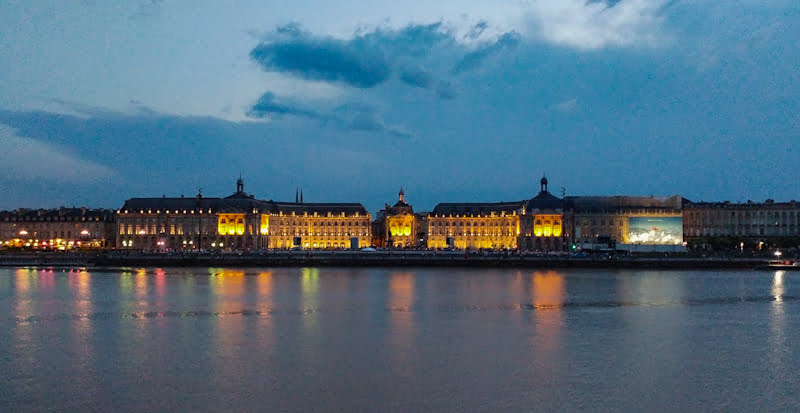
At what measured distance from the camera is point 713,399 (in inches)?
680

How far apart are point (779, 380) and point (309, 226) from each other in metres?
103

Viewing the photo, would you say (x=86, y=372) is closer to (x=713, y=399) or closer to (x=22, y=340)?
(x=22, y=340)

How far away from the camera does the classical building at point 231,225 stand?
114m

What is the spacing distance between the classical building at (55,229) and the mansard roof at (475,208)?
45.8 metres

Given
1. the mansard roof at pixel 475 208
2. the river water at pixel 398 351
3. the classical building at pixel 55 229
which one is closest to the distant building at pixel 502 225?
the mansard roof at pixel 475 208

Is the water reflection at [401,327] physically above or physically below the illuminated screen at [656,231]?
below

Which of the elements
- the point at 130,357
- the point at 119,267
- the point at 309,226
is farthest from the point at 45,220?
the point at 130,357

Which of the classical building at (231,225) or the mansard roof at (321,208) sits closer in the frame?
the classical building at (231,225)

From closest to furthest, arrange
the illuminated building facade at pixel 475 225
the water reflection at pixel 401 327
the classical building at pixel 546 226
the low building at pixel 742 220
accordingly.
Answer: the water reflection at pixel 401 327 < the low building at pixel 742 220 < the classical building at pixel 546 226 < the illuminated building facade at pixel 475 225

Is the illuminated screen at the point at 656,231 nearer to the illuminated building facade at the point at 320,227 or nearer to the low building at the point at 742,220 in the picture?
the low building at the point at 742,220

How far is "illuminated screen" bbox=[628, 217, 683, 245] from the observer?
9750cm

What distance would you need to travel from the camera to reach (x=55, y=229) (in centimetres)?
11556

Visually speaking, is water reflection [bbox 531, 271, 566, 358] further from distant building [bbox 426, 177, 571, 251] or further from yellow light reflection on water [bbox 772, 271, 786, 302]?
distant building [bbox 426, 177, 571, 251]

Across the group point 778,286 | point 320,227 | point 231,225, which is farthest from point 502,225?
point 778,286
